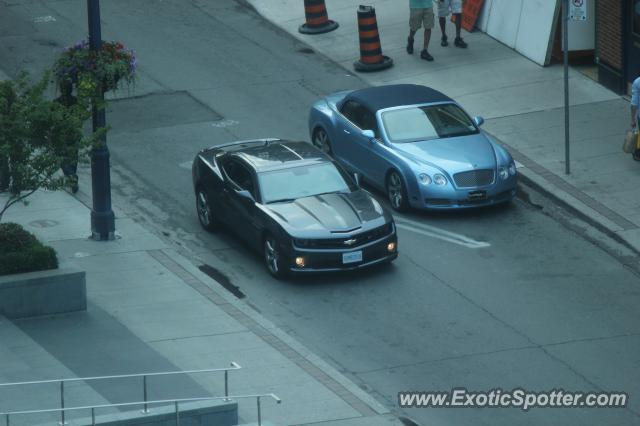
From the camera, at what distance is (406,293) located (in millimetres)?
18047

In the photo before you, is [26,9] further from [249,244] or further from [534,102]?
[249,244]

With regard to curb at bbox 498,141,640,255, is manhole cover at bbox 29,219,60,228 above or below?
below

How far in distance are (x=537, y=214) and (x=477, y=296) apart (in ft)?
11.5

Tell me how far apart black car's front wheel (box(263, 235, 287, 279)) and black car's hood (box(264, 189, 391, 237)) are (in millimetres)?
348

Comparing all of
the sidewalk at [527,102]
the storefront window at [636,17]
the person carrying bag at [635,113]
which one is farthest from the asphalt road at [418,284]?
the storefront window at [636,17]

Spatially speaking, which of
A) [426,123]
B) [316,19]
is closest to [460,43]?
[316,19]

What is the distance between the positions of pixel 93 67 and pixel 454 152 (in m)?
5.74

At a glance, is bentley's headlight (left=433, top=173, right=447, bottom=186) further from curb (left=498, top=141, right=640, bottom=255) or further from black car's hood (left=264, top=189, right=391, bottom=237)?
curb (left=498, top=141, right=640, bottom=255)

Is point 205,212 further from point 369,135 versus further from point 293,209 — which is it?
point 369,135

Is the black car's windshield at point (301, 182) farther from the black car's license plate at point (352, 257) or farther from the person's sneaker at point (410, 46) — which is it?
the person's sneaker at point (410, 46)

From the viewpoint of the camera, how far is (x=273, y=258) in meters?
18.5

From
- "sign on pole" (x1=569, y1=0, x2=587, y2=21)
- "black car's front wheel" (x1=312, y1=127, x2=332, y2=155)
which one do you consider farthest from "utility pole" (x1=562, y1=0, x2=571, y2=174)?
"black car's front wheel" (x1=312, y1=127, x2=332, y2=155)

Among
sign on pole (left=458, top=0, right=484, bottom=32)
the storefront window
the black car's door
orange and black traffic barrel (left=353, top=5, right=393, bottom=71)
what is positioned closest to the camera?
the black car's door

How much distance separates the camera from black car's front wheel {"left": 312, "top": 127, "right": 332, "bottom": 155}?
2294 centimetres
